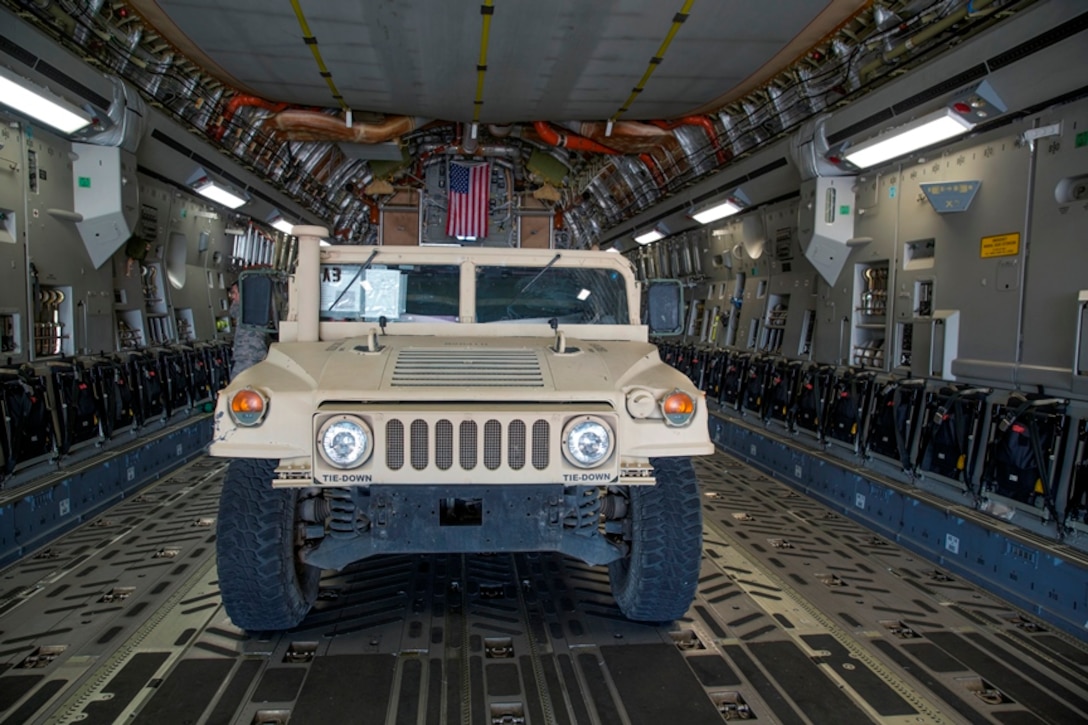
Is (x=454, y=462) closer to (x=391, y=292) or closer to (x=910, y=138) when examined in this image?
(x=391, y=292)

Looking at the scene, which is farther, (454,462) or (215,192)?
(215,192)

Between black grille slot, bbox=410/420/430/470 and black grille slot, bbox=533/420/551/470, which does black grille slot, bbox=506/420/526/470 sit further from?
black grille slot, bbox=410/420/430/470

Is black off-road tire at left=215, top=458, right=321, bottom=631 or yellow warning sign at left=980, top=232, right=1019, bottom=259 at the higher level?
yellow warning sign at left=980, top=232, right=1019, bottom=259

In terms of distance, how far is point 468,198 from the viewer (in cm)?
1581

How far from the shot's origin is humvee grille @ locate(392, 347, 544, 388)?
150 inches

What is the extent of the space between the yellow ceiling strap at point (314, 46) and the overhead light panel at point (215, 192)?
214cm

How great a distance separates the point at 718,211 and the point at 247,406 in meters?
9.22

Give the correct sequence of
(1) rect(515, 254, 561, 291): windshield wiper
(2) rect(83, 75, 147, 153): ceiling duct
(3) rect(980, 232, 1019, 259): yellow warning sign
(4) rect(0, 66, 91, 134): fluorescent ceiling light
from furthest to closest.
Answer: (2) rect(83, 75, 147, 153): ceiling duct, (3) rect(980, 232, 1019, 259): yellow warning sign, (4) rect(0, 66, 91, 134): fluorescent ceiling light, (1) rect(515, 254, 561, 291): windshield wiper

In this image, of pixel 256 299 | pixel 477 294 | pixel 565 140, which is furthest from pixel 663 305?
pixel 565 140

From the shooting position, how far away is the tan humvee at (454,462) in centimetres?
354

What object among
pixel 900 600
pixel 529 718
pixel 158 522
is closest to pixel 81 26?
pixel 158 522

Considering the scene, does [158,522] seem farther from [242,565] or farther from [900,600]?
[900,600]

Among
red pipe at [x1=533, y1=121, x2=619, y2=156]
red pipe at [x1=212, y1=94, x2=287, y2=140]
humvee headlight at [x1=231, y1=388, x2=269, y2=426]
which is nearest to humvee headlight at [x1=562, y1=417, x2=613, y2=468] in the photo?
humvee headlight at [x1=231, y1=388, x2=269, y2=426]

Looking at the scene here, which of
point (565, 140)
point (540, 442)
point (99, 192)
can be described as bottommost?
point (540, 442)
